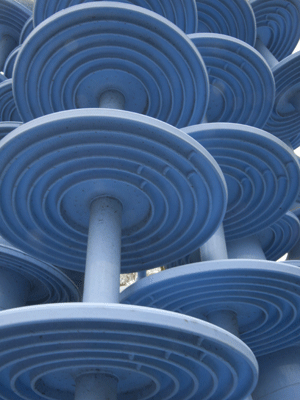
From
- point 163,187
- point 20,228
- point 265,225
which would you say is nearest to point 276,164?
point 265,225

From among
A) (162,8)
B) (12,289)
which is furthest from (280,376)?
(162,8)

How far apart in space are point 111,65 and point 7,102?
5.72 meters

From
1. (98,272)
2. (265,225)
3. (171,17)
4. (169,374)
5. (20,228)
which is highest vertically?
(171,17)

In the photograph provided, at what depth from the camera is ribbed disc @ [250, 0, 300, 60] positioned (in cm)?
1311

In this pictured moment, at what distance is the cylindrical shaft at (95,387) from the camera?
4668mm

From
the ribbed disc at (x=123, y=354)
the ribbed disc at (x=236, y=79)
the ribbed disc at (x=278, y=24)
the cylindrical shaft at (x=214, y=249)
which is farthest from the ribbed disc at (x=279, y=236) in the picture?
the ribbed disc at (x=278, y=24)

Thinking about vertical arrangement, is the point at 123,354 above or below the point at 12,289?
below

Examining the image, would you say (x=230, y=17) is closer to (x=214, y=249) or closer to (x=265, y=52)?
(x=265, y=52)

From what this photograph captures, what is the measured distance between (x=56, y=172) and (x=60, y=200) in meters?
0.56

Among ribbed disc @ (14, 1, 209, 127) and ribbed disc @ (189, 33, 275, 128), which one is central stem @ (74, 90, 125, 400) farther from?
ribbed disc @ (189, 33, 275, 128)

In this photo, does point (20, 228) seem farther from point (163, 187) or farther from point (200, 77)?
point (200, 77)

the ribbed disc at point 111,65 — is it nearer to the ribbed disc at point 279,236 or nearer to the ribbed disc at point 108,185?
the ribbed disc at point 108,185

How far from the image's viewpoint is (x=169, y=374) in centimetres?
493

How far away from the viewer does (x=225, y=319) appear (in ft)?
22.5
